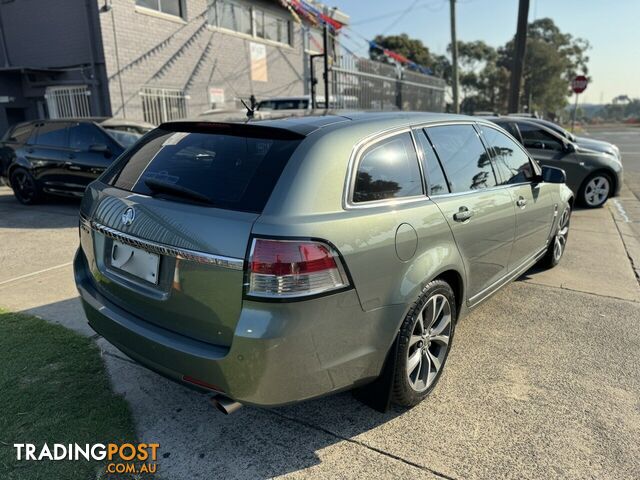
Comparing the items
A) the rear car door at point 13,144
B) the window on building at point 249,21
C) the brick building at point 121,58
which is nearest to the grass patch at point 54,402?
the rear car door at point 13,144

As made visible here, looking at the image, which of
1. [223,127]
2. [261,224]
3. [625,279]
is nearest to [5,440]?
[261,224]

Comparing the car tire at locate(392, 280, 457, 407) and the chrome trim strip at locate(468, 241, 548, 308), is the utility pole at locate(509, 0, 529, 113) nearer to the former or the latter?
the chrome trim strip at locate(468, 241, 548, 308)

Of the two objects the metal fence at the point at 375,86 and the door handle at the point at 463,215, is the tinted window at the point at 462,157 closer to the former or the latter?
the door handle at the point at 463,215

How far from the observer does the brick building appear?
11.5m

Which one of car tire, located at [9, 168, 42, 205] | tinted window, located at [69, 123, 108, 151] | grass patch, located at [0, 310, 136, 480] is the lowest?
grass patch, located at [0, 310, 136, 480]

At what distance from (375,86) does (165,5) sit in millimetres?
6624

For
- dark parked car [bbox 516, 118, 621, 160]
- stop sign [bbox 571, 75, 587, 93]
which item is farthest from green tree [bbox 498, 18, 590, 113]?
dark parked car [bbox 516, 118, 621, 160]

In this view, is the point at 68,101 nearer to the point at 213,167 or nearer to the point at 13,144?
the point at 13,144

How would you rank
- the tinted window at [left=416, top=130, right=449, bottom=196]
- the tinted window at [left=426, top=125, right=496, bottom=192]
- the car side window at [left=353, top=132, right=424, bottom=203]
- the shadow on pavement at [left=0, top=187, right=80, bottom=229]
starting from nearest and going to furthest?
the car side window at [left=353, top=132, right=424, bottom=203], the tinted window at [left=416, top=130, right=449, bottom=196], the tinted window at [left=426, top=125, right=496, bottom=192], the shadow on pavement at [left=0, top=187, right=80, bottom=229]

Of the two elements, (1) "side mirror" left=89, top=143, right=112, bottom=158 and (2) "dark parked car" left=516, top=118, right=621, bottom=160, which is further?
(2) "dark parked car" left=516, top=118, right=621, bottom=160

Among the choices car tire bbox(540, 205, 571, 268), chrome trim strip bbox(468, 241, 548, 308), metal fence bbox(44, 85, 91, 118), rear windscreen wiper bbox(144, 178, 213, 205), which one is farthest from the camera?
metal fence bbox(44, 85, 91, 118)

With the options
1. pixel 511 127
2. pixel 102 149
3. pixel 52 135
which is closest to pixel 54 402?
pixel 102 149

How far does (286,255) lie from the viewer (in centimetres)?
204

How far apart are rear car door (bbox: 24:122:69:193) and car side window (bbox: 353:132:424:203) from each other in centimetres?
729
